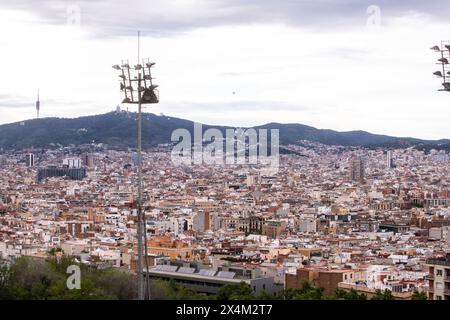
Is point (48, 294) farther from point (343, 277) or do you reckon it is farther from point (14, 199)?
point (14, 199)

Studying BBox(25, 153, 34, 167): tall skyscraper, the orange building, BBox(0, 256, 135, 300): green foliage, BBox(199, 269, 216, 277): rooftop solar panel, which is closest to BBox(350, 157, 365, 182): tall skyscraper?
BBox(25, 153, 34, 167): tall skyscraper

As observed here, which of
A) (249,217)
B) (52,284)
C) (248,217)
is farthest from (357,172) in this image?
(52,284)

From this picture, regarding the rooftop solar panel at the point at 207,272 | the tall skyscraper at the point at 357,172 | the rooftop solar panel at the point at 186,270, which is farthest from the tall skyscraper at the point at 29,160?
the rooftop solar panel at the point at 207,272

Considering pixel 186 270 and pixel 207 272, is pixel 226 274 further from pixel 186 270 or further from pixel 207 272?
pixel 186 270

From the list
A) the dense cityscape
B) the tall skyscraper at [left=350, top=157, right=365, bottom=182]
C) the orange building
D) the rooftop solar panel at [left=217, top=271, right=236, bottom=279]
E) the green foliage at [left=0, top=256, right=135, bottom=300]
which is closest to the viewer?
the green foliage at [left=0, top=256, right=135, bottom=300]

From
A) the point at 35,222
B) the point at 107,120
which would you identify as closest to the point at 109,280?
the point at 35,222

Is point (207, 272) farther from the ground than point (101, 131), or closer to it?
closer to it

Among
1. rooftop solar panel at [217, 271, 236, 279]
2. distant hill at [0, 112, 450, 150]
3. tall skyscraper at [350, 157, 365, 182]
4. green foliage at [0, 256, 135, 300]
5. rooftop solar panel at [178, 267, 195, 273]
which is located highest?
distant hill at [0, 112, 450, 150]

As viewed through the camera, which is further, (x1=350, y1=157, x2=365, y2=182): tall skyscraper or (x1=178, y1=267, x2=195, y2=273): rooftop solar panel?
(x1=350, y1=157, x2=365, y2=182): tall skyscraper

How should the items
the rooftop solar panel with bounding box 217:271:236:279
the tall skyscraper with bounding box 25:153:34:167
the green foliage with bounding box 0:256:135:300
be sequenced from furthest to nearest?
the tall skyscraper with bounding box 25:153:34:167, the rooftop solar panel with bounding box 217:271:236:279, the green foliage with bounding box 0:256:135:300

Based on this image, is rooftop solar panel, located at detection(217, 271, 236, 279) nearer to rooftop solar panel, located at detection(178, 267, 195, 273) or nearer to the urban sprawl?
the urban sprawl

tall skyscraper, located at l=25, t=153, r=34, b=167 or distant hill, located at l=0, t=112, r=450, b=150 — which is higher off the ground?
distant hill, located at l=0, t=112, r=450, b=150
